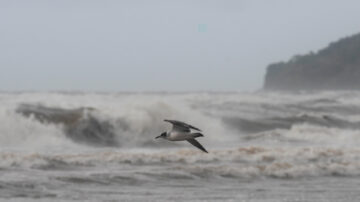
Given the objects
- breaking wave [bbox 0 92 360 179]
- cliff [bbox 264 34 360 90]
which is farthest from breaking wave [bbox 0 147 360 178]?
cliff [bbox 264 34 360 90]

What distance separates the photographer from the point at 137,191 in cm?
919

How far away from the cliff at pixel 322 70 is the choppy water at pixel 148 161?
82914 millimetres

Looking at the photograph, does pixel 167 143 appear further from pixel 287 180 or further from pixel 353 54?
pixel 353 54

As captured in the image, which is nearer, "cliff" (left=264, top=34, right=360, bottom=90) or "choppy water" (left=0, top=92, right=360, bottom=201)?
"choppy water" (left=0, top=92, right=360, bottom=201)

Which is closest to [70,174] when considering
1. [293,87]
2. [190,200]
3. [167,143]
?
[190,200]

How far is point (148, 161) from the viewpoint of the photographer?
12.0 m

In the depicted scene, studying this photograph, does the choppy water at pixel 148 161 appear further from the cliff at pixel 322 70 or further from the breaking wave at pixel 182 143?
the cliff at pixel 322 70

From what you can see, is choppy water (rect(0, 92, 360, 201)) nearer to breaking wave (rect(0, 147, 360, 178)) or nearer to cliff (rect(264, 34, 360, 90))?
breaking wave (rect(0, 147, 360, 178))

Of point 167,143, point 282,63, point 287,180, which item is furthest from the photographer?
point 282,63

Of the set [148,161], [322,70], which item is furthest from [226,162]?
[322,70]

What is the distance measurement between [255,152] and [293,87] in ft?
327

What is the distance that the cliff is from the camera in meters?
105

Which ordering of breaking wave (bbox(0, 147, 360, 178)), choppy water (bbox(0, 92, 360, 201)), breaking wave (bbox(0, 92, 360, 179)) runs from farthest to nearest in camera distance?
1. breaking wave (bbox(0, 92, 360, 179))
2. breaking wave (bbox(0, 147, 360, 178))
3. choppy water (bbox(0, 92, 360, 201))

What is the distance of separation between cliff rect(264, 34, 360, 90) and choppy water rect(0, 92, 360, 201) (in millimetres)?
82914
